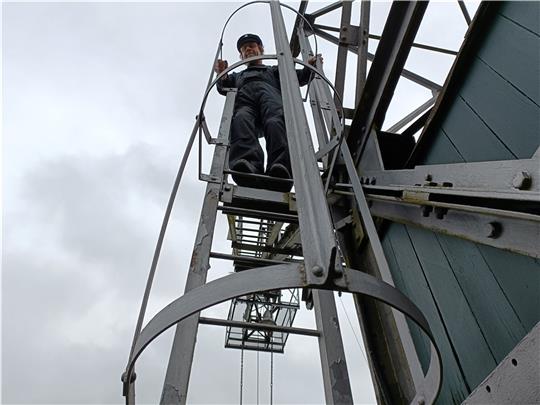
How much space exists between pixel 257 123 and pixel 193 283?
1.66 meters

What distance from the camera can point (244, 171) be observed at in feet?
8.36

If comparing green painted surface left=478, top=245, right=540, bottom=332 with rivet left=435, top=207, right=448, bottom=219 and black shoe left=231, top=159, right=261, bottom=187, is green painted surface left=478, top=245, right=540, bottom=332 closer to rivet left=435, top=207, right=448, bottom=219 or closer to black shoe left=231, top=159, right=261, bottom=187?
rivet left=435, top=207, right=448, bottom=219

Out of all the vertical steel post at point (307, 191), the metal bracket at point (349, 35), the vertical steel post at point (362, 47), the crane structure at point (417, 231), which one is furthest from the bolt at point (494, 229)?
the metal bracket at point (349, 35)

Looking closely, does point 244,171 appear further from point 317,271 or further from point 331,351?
point 317,271

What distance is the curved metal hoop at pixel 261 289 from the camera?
946 millimetres

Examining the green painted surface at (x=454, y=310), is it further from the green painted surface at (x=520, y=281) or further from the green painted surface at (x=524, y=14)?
the green painted surface at (x=524, y=14)

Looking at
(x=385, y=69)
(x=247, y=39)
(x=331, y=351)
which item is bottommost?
(x=331, y=351)

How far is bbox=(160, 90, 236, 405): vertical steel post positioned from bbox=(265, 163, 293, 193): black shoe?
0.31 meters

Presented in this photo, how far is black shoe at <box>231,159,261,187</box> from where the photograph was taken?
2537 millimetres

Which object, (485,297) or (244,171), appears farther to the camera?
(244,171)

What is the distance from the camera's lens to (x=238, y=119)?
299 centimetres

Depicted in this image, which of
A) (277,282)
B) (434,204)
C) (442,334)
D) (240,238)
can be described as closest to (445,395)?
(442,334)

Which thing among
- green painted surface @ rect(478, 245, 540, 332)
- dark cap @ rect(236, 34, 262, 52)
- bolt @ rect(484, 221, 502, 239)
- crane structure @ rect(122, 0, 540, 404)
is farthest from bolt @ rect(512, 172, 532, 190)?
dark cap @ rect(236, 34, 262, 52)

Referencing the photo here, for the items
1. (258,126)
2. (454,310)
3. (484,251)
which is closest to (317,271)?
(484,251)
